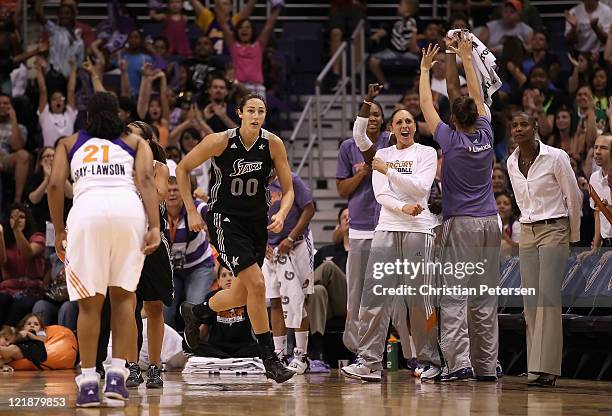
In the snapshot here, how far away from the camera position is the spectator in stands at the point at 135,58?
16.0 metres

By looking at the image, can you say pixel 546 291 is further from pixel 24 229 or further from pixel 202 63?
pixel 202 63

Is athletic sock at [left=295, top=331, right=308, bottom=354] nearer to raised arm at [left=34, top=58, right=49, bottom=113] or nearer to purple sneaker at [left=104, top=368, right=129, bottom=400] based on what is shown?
purple sneaker at [left=104, top=368, right=129, bottom=400]

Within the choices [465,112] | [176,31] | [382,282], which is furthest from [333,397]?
[176,31]

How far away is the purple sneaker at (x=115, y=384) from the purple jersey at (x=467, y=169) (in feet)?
10.6

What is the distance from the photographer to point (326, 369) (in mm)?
11109

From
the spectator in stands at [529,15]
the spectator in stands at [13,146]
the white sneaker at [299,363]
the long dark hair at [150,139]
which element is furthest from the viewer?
the spectator in stands at [529,15]

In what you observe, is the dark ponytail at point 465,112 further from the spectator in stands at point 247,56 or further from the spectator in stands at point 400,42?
the spectator in stands at point 400,42

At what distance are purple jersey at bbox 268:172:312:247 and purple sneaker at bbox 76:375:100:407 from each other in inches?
152

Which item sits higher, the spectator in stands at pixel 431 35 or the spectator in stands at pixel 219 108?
the spectator in stands at pixel 431 35

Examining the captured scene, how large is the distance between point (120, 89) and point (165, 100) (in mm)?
1099

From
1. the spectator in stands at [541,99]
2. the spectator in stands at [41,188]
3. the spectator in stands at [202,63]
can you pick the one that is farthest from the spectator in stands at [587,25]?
the spectator in stands at [41,188]

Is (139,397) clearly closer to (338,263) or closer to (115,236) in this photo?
(115,236)

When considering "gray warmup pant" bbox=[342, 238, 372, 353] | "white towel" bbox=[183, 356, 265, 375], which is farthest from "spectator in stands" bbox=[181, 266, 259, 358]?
"gray warmup pant" bbox=[342, 238, 372, 353]

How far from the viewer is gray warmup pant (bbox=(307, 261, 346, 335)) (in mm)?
11750
